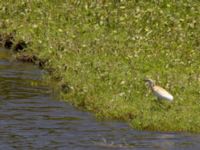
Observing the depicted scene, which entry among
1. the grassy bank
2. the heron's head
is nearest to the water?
the grassy bank

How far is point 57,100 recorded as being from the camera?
17.9 metres

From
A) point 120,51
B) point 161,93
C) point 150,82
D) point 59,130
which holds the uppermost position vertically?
point 120,51

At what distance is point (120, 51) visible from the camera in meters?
20.4

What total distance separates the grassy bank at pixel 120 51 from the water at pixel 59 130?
35 cm

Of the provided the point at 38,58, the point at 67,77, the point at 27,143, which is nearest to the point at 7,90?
the point at 67,77

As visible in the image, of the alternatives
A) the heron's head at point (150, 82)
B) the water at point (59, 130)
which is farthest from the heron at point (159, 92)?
the water at point (59, 130)

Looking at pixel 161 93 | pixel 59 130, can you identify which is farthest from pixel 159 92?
pixel 59 130

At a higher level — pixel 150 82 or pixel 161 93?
pixel 150 82

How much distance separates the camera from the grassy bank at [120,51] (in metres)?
16.2

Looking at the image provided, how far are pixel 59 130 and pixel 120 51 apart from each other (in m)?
5.31

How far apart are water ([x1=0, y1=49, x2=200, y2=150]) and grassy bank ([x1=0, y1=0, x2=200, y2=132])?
13.9 inches

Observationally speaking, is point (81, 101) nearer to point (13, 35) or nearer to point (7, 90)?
point (7, 90)

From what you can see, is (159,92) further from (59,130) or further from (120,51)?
(120,51)

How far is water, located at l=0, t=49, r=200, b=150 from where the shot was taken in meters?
14.4
